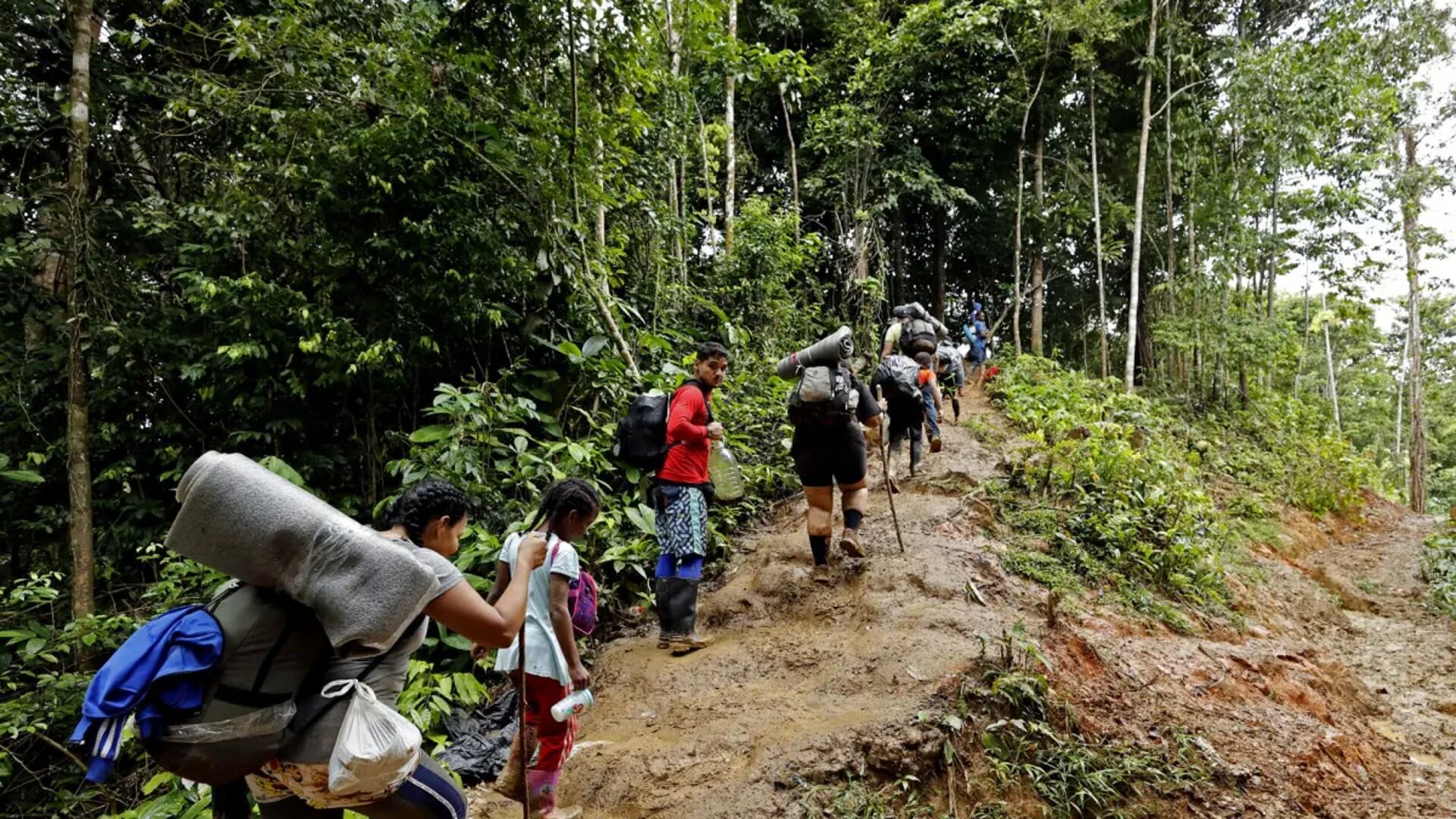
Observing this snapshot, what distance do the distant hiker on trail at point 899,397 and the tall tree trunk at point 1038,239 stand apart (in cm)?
1008

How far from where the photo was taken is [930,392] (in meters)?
8.23

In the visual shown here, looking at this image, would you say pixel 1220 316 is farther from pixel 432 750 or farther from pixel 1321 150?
pixel 432 750

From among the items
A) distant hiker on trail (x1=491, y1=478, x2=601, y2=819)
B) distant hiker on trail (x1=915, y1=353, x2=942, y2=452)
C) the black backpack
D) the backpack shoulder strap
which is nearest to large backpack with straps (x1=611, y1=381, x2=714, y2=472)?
the black backpack

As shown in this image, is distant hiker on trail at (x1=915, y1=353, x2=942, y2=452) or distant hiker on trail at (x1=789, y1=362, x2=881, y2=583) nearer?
distant hiker on trail at (x1=789, y1=362, x2=881, y2=583)

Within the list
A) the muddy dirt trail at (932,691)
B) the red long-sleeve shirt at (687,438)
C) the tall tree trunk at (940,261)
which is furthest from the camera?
the tall tree trunk at (940,261)

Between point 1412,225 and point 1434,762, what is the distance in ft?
44.3

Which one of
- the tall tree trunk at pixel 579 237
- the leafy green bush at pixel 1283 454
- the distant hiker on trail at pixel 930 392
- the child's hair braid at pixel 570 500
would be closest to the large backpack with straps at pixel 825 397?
the child's hair braid at pixel 570 500

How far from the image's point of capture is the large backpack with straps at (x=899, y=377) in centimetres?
721

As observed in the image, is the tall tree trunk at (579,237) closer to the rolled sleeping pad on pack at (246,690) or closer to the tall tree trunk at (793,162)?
the tall tree trunk at (793,162)

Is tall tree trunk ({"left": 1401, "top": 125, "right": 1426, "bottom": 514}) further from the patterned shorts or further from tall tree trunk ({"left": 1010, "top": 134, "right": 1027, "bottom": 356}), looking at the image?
the patterned shorts

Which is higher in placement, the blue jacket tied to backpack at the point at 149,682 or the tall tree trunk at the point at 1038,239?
the tall tree trunk at the point at 1038,239

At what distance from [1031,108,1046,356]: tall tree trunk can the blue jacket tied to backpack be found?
16929 millimetres

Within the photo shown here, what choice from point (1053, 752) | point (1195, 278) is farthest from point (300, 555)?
point (1195, 278)

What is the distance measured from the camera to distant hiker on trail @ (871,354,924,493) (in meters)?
7.21
